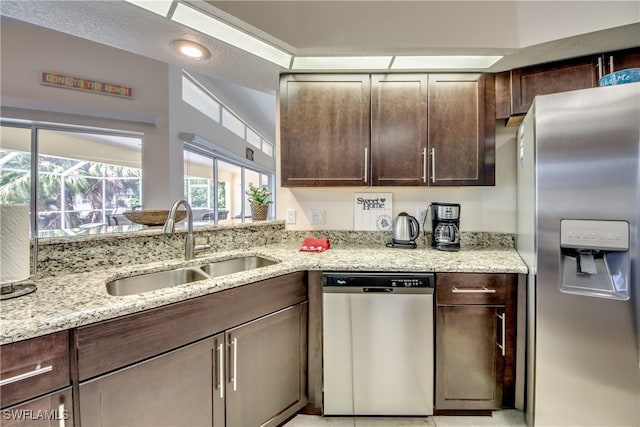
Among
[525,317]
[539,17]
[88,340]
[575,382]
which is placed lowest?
[575,382]

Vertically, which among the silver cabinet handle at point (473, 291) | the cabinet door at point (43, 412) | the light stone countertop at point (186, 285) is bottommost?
the cabinet door at point (43, 412)

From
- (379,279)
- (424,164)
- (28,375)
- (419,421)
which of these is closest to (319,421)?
(419,421)

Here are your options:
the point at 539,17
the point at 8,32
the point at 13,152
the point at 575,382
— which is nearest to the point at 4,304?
the point at 575,382

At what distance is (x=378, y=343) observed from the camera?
54.8 inches

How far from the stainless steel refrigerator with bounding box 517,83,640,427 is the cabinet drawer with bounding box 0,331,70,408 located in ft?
6.37

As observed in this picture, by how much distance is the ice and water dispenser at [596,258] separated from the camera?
1.11 m

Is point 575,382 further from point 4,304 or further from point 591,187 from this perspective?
point 4,304

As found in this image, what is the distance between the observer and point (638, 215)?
3.56 feet

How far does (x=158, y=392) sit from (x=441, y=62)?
2263mm

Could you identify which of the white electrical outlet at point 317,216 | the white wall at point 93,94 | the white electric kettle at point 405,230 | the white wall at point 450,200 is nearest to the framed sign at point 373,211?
the white wall at point 450,200

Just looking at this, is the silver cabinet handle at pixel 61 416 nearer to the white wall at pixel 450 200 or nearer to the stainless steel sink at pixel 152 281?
the stainless steel sink at pixel 152 281

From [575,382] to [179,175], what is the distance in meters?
4.41

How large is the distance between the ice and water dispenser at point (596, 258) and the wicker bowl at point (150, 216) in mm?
2083

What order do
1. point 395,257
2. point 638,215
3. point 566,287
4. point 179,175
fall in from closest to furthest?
point 638,215, point 566,287, point 395,257, point 179,175
